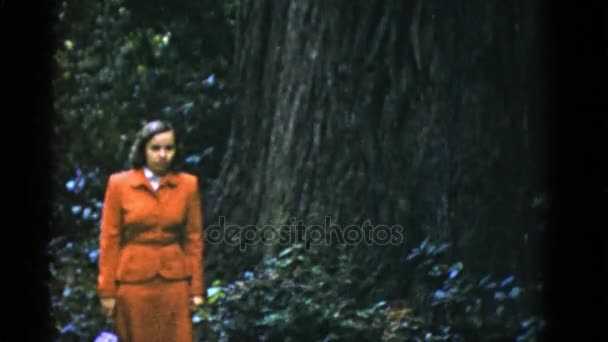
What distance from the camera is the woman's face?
21.3ft

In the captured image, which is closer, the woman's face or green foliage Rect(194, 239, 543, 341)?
the woman's face

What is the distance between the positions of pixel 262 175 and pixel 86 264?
111cm

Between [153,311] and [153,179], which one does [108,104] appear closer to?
[153,179]

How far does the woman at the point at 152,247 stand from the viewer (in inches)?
256

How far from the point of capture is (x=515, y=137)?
6.92 meters

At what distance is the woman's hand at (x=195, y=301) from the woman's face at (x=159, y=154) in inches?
26.0

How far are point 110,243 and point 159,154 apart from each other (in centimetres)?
51

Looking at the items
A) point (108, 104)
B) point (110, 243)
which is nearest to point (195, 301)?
point (110, 243)

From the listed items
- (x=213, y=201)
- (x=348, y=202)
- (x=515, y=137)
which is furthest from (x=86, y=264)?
(x=515, y=137)

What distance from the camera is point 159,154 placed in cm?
652

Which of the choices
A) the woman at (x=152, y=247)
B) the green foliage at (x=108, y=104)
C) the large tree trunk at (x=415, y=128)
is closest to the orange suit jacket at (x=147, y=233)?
the woman at (x=152, y=247)

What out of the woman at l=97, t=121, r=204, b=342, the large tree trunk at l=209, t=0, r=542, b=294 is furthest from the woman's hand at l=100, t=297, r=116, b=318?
the large tree trunk at l=209, t=0, r=542, b=294

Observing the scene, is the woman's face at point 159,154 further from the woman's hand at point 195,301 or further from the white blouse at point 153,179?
the woman's hand at point 195,301

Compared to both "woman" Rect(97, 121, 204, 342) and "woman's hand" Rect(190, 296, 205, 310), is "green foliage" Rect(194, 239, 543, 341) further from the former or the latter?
"woman" Rect(97, 121, 204, 342)
